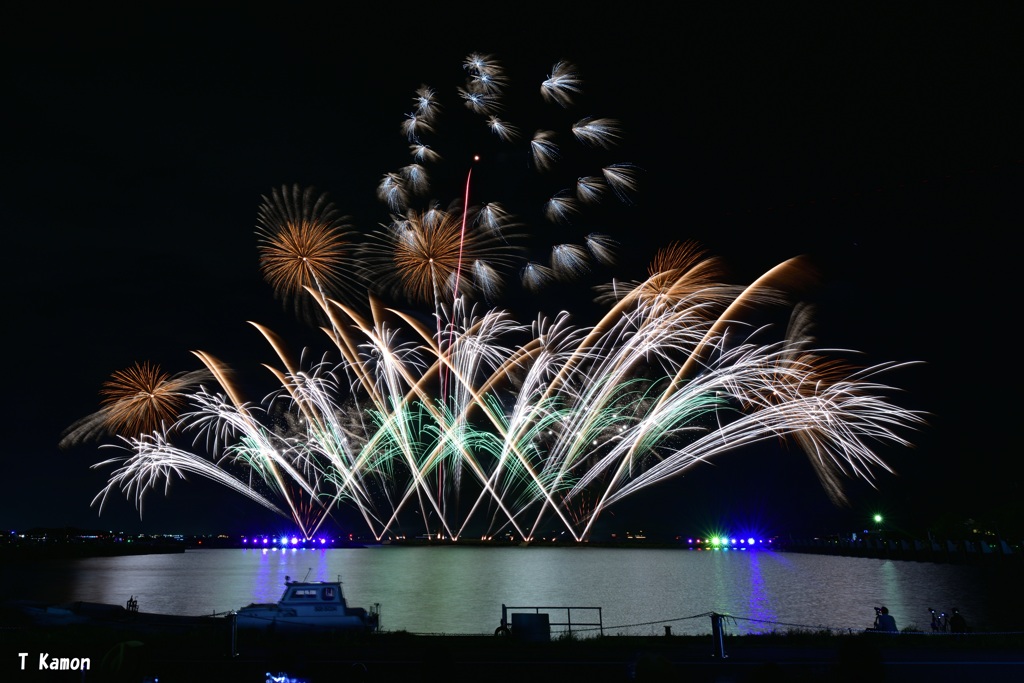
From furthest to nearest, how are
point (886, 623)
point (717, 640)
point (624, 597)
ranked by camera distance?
point (624, 597)
point (886, 623)
point (717, 640)

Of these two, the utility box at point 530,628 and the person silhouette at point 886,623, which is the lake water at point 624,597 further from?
the utility box at point 530,628

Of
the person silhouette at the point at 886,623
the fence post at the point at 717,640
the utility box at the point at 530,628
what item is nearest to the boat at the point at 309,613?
the utility box at the point at 530,628

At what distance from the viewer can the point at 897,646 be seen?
21.9 meters

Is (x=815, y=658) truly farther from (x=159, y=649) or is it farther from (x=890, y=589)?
(x=890, y=589)

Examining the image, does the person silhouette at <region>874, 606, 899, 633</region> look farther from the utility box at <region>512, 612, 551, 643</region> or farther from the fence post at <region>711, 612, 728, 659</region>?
the utility box at <region>512, 612, 551, 643</region>

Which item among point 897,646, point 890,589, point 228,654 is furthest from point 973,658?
point 890,589

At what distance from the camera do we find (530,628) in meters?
24.3

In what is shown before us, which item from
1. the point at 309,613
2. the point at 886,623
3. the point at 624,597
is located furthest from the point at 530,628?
the point at 624,597

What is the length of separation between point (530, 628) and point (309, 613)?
40.5 ft

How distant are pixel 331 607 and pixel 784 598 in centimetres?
5056

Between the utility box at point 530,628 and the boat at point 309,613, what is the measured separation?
9.33 metres

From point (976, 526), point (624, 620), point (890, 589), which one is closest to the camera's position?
point (624, 620)

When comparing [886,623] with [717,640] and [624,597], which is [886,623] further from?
[624,597]

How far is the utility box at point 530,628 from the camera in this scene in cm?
2416
